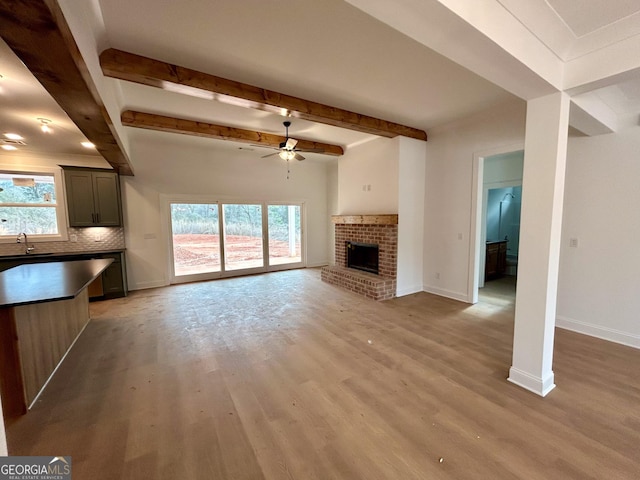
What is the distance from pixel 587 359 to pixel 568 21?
2.98 meters

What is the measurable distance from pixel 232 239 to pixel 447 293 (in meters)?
4.79

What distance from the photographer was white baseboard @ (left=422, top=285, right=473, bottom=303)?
14.7 ft

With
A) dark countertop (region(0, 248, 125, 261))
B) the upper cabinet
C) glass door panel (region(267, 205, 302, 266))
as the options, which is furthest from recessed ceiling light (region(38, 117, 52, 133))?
glass door panel (region(267, 205, 302, 266))

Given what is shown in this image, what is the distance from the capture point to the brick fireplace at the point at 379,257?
15.5 feet

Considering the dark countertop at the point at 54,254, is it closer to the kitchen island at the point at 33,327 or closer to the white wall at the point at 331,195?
the kitchen island at the point at 33,327

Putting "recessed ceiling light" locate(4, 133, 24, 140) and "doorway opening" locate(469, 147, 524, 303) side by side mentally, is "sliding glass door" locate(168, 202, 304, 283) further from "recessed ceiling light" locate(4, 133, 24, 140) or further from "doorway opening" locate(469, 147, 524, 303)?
"doorway opening" locate(469, 147, 524, 303)

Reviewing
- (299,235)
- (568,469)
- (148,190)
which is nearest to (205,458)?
(568,469)

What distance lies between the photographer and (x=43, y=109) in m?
2.86

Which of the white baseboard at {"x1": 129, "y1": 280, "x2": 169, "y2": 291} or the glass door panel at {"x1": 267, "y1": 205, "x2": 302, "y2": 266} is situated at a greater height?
the glass door panel at {"x1": 267, "y1": 205, "x2": 302, "y2": 266}

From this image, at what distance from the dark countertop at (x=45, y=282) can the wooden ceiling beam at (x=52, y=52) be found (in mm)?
1506

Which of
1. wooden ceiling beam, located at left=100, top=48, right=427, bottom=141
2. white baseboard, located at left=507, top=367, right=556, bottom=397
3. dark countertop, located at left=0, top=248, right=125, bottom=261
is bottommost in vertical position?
white baseboard, located at left=507, top=367, right=556, bottom=397

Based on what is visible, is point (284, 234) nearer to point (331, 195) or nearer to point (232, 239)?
point (232, 239)

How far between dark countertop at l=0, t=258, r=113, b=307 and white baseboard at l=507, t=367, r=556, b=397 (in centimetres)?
368

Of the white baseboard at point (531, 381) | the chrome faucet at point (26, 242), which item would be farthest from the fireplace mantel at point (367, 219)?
the chrome faucet at point (26, 242)
